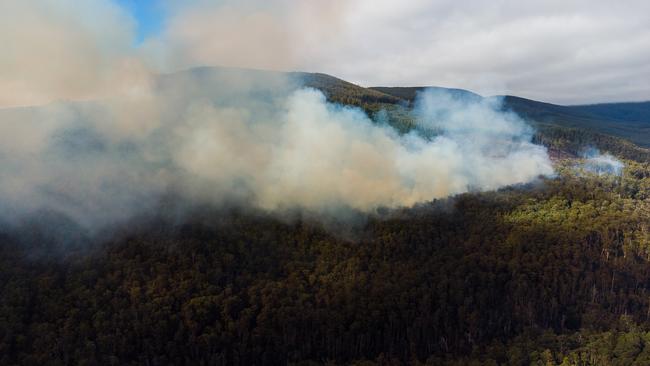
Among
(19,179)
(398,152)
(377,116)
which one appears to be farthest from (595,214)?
(19,179)

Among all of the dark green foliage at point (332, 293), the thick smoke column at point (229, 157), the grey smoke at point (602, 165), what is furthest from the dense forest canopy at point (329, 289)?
the grey smoke at point (602, 165)

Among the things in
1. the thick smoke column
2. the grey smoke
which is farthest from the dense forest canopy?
the grey smoke

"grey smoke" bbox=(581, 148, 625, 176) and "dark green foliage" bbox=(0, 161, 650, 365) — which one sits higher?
"grey smoke" bbox=(581, 148, 625, 176)

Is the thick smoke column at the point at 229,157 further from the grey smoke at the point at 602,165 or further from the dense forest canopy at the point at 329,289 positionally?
the grey smoke at the point at 602,165

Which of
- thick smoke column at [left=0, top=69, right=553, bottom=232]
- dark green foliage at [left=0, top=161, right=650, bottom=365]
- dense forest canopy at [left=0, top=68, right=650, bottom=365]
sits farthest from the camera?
thick smoke column at [left=0, top=69, right=553, bottom=232]

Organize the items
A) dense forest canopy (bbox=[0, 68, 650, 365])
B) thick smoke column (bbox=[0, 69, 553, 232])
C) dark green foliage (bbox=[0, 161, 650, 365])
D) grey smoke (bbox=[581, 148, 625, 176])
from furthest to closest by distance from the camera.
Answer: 1. grey smoke (bbox=[581, 148, 625, 176])
2. thick smoke column (bbox=[0, 69, 553, 232])
3. dark green foliage (bbox=[0, 161, 650, 365])
4. dense forest canopy (bbox=[0, 68, 650, 365])

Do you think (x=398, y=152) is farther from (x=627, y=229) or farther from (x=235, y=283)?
(x=235, y=283)

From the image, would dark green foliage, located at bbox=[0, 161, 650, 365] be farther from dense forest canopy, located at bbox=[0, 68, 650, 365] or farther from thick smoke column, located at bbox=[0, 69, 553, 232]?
thick smoke column, located at bbox=[0, 69, 553, 232]

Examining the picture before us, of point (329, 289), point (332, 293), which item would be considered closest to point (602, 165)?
point (329, 289)

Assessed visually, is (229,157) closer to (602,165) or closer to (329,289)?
(329,289)
